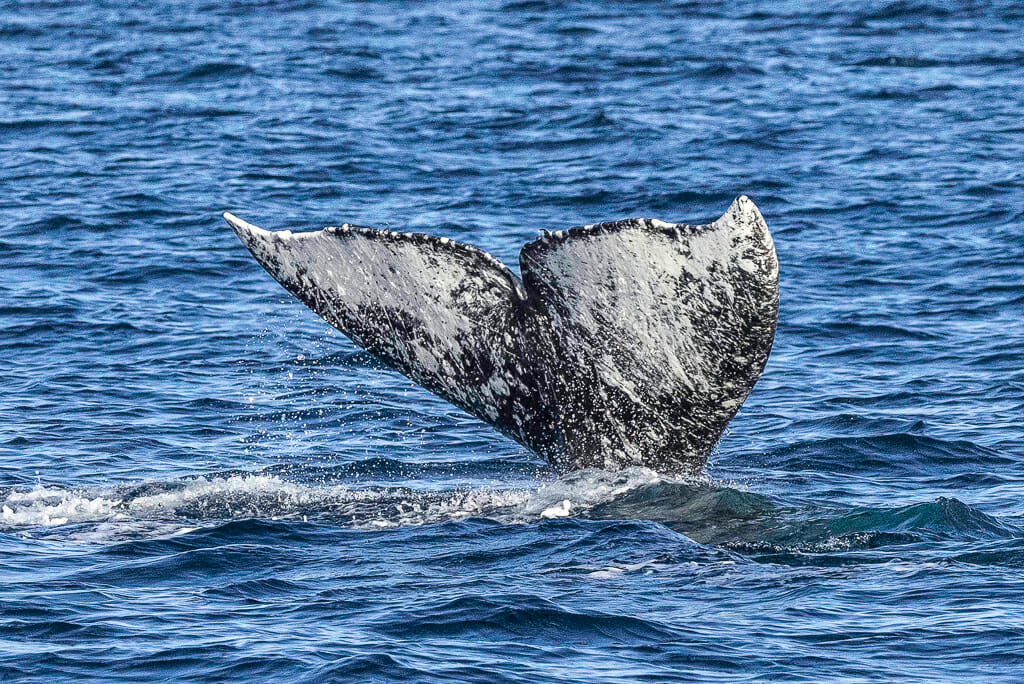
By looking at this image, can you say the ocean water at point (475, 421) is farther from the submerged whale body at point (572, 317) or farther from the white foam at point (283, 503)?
the submerged whale body at point (572, 317)

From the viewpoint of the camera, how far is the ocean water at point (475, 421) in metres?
8.20

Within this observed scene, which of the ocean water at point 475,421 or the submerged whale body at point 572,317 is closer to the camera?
the submerged whale body at point 572,317

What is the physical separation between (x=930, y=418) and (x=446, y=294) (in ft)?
16.9

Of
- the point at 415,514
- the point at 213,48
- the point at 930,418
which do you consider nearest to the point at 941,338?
the point at 930,418

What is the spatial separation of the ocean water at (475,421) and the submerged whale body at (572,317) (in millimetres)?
647

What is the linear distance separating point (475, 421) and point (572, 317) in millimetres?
4455

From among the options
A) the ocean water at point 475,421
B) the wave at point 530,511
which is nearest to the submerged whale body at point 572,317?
the wave at point 530,511

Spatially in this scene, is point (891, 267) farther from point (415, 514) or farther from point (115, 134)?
point (115, 134)

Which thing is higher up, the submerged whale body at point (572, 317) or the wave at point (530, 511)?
the submerged whale body at point (572, 317)

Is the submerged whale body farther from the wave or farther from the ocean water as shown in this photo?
the ocean water

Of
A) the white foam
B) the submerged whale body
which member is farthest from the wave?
the submerged whale body

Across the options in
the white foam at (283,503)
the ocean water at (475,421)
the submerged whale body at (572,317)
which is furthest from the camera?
the white foam at (283,503)

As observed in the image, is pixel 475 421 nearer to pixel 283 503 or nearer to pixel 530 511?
pixel 283 503

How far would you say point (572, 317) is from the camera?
8531 mm
